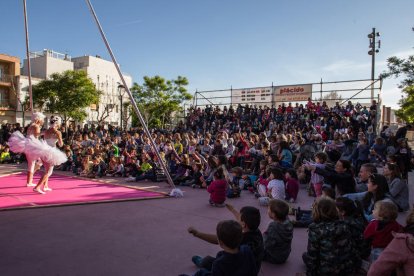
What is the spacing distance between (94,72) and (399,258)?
4842cm

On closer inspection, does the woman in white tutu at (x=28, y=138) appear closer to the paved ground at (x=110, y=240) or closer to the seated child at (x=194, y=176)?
the paved ground at (x=110, y=240)

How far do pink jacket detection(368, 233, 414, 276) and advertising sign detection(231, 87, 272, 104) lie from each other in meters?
19.0

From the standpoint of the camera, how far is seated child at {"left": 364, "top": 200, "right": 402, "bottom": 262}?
3.46m

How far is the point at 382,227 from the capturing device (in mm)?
3566

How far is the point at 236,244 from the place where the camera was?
2.60m

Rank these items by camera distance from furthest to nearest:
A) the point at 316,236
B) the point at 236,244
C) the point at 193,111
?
the point at 193,111
the point at 316,236
the point at 236,244

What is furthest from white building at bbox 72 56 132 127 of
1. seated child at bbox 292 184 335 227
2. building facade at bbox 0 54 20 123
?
seated child at bbox 292 184 335 227

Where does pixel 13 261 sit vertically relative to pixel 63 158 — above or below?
below

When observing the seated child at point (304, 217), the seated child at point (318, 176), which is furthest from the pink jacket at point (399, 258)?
the seated child at point (318, 176)

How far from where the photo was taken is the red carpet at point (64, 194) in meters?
6.78

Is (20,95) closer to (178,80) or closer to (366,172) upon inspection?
(178,80)

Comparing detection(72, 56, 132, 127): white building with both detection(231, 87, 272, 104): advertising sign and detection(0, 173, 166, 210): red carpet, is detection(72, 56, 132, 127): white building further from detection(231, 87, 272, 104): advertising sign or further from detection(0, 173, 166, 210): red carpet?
detection(0, 173, 166, 210): red carpet

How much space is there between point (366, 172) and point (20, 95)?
38.0 meters

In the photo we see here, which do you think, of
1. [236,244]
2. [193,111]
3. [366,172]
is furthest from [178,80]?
[236,244]
